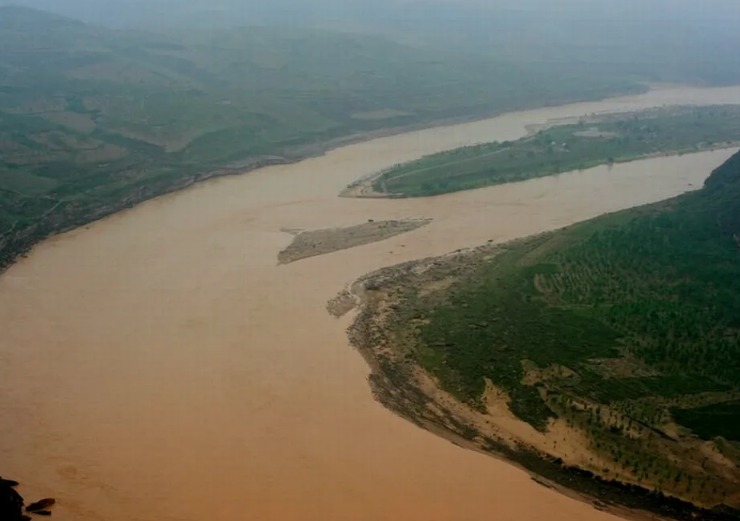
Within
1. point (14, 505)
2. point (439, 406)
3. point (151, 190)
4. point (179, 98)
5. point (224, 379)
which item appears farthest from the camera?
point (179, 98)

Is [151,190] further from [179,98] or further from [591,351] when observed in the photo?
[591,351]

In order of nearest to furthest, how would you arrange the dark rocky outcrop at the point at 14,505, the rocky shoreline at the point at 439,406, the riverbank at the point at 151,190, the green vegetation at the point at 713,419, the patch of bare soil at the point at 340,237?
1. the dark rocky outcrop at the point at 14,505
2. the rocky shoreline at the point at 439,406
3. the green vegetation at the point at 713,419
4. the patch of bare soil at the point at 340,237
5. the riverbank at the point at 151,190

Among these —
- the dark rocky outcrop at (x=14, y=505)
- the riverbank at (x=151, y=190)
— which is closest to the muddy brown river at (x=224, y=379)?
the dark rocky outcrop at (x=14, y=505)

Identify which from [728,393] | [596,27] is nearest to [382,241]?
[728,393]

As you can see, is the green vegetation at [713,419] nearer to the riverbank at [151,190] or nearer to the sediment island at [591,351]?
the sediment island at [591,351]

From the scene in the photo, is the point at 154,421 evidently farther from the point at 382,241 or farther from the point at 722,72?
the point at 722,72

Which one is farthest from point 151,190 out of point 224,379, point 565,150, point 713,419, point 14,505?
point 713,419

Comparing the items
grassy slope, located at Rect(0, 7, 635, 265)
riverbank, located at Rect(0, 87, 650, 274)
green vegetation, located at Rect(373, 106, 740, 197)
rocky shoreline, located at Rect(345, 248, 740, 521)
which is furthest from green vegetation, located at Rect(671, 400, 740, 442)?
grassy slope, located at Rect(0, 7, 635, 265)
